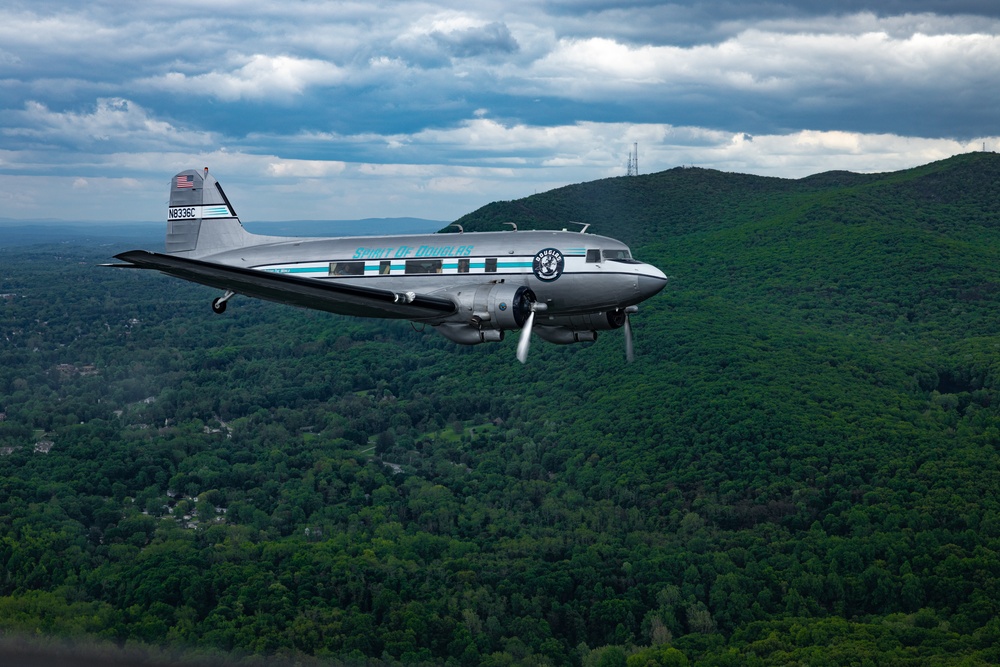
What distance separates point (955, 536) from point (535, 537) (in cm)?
7727

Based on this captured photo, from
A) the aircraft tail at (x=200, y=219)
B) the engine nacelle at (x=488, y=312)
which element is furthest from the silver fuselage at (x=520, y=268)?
the aircraft tail at (x=200, y=219)

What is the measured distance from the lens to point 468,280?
4347 centimetres

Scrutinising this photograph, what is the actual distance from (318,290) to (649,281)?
1496 centimetres

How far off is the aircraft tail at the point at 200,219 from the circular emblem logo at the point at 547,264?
69.5 ft

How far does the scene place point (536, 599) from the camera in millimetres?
160000

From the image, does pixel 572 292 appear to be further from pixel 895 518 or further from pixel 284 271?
pixel 895 518

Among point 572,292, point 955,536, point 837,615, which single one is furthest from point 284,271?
point 955,536

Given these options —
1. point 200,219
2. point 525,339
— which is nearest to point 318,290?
point 525,339

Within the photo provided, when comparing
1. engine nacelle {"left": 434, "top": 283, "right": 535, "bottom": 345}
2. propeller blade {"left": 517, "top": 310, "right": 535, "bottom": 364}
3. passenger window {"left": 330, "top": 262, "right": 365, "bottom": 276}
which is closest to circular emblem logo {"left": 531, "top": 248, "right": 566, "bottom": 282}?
engine nacelle {"left": 434, "top": 283, "right": 535, "bottom": 345}

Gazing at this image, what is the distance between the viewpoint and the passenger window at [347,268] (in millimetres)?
46250

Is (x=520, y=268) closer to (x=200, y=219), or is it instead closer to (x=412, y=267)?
(x=412, y=267)

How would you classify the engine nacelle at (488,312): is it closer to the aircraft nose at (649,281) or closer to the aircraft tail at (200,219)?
the aircraft nose at (649,281)

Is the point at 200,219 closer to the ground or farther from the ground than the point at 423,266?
farther from the ground

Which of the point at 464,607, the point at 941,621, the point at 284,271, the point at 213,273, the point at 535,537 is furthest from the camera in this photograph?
the point at 535,537
